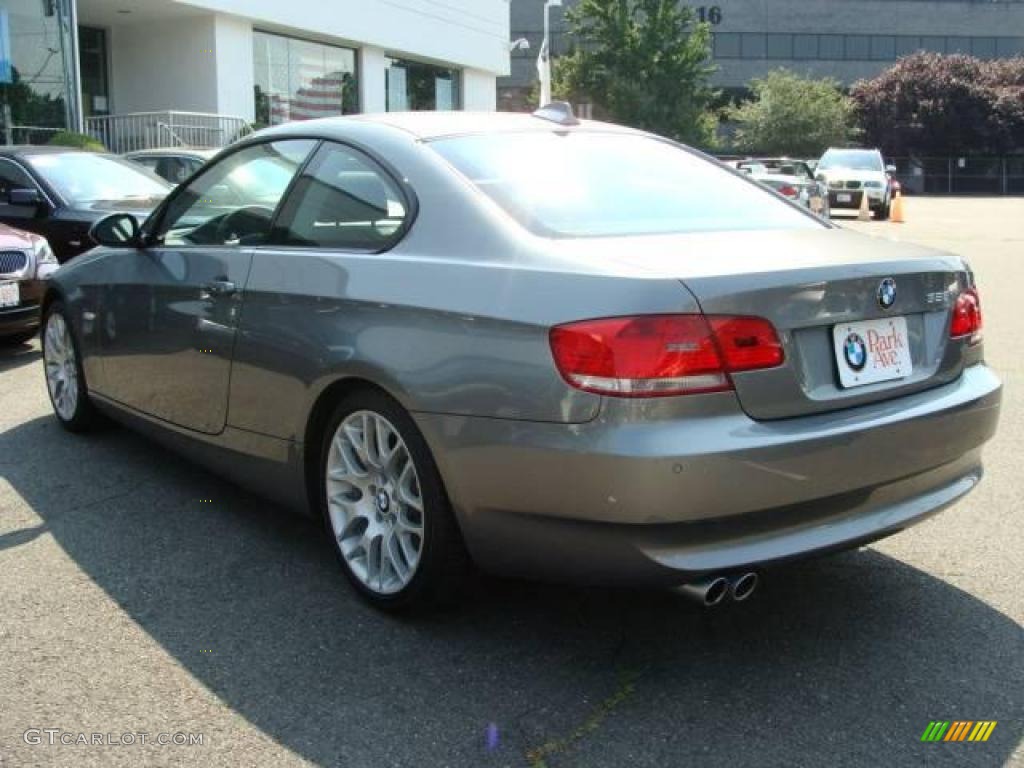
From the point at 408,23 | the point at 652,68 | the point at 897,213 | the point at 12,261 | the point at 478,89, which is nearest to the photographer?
the point at 12,261

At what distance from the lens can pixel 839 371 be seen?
2.99 meters

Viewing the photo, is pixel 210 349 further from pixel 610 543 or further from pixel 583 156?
pixel 610 543

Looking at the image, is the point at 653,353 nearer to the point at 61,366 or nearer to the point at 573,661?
the point at 573,661

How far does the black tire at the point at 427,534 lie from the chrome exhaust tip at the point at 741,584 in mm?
794

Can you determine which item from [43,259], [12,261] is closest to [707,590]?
[12,261]

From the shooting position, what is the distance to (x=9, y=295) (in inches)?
305

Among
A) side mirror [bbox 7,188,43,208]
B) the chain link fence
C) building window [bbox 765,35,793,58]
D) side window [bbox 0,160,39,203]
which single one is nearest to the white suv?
side window [bbox 0,160,39,203]

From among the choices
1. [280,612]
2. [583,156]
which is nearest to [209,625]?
[280,612]

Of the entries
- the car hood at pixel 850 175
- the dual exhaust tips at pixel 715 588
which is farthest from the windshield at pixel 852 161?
the dual exhaust tips at pixel 715 588

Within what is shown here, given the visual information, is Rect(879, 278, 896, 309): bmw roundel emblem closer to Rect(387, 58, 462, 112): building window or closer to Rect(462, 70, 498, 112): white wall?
Rect(387, 58, 462, 112): building window

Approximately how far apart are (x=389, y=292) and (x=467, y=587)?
941mm

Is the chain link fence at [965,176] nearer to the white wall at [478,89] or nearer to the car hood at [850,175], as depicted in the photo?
the white wall at [478,89]

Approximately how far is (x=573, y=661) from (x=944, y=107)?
197ft
